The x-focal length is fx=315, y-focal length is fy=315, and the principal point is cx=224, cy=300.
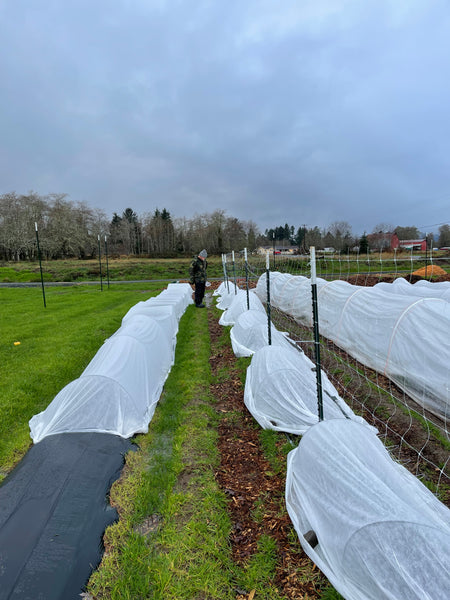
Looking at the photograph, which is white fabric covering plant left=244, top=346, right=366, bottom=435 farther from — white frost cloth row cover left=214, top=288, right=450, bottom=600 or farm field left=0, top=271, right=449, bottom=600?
white frost cloth row cover left=214, top=288, right=450, bottom=600

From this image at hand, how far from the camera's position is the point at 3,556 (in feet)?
7.82

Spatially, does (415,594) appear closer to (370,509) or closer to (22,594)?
(370,509)

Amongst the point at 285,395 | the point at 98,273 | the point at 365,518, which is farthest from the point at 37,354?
the point at 98,273

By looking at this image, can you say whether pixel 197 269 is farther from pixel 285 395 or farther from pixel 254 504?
pixel 254 504

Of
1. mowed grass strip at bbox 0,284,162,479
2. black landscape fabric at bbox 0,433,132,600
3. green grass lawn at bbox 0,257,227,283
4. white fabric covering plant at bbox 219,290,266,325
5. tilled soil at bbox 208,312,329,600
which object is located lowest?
tilled soil at bbox 208,312,329,600

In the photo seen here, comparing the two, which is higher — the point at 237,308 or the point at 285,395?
the point at 237,308

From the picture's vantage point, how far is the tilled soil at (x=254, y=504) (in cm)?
228

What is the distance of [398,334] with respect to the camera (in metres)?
5.63

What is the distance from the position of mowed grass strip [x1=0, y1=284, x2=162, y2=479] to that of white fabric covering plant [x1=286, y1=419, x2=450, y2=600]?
3.29 meters

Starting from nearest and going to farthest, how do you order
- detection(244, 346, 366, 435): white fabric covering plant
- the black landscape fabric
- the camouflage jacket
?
1. the black landscape fabric
2. detection(244, 346, 366, 435): white fabric covering plant
3. the camouflage jacket

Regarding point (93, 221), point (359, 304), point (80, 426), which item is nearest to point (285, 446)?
point (80, 426)

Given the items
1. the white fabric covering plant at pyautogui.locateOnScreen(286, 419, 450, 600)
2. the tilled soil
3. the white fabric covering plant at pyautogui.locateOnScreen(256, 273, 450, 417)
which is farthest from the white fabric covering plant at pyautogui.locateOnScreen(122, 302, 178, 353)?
the white fabric covering plant at pyautogui.locateOnScreen(286, 419, 450, 600)

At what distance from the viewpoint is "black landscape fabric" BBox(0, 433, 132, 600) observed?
224 cm

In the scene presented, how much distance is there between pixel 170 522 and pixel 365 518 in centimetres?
171
